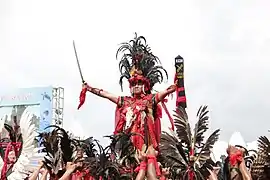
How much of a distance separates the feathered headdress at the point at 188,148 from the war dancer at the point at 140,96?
1906mm

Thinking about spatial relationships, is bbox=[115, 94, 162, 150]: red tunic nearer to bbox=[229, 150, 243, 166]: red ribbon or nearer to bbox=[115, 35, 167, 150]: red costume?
bbox=[115, 35, 167, 150]: red costume

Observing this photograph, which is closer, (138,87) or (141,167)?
(141,167)

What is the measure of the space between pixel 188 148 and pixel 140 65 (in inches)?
118

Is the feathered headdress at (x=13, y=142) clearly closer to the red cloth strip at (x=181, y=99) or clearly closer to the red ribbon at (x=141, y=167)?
the red ribbon at (x=141, y=167)

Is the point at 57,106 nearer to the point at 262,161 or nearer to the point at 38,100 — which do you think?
the point at 38,100

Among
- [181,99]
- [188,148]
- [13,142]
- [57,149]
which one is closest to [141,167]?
[188,148]

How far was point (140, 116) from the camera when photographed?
313 inches

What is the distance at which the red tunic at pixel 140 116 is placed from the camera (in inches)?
312

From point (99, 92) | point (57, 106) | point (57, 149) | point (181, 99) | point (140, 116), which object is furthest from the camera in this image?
point (57, 106)

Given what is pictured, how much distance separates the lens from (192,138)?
18.4 feet

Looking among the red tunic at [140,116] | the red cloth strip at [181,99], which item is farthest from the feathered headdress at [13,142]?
the red cloth strip at [181,99]

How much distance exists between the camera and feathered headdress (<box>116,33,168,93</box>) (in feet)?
27.3

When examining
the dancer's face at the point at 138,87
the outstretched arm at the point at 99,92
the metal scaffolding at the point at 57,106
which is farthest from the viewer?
the metal scaffolding at the point at 57,106

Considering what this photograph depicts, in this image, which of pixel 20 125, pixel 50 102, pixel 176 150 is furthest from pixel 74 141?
pixel 50 102
